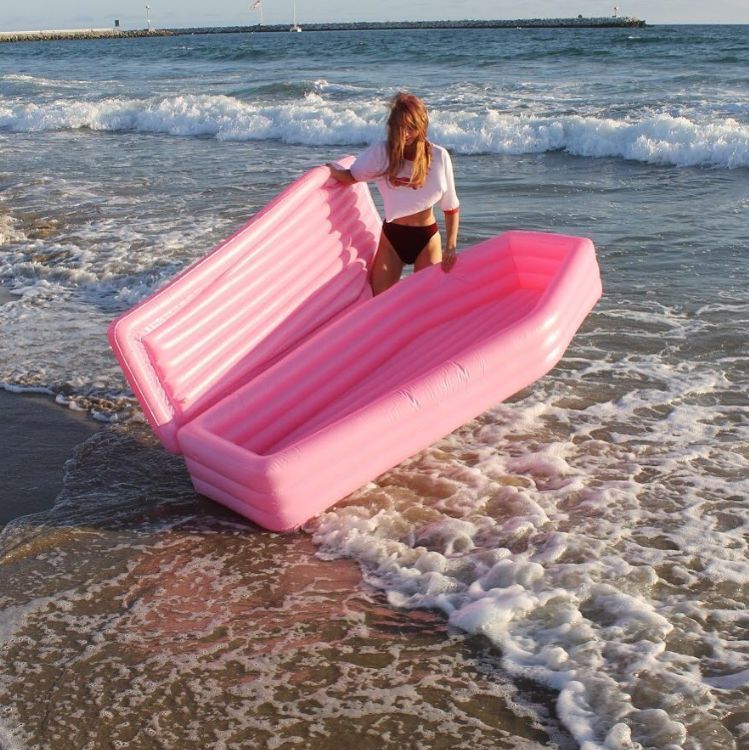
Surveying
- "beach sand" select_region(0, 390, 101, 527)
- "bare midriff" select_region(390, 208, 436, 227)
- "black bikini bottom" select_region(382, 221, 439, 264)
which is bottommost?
"beach sand" select_region(0, 390, 101, 527)

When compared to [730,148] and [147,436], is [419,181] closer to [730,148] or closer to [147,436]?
[147,436]

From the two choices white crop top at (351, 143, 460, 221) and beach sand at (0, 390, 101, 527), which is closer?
beach sand at (0, 390, 101, 527)

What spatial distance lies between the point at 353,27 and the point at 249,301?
71711mm

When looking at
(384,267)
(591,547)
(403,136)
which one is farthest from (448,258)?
(591,547)

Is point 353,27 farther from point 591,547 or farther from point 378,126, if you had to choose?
point 591,547

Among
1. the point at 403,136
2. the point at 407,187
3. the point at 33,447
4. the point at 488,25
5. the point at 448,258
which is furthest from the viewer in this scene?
the point at 488,25

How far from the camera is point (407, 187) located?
14.0 feet

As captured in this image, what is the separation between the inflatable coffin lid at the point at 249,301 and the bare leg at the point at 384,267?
0.20 ft

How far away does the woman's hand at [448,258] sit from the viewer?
436cm

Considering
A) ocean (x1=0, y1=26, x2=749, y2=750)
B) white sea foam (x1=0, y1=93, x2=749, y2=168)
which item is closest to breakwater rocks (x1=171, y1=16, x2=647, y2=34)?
white sea foam (x1=0, y1=93, x2=749, y2=168)

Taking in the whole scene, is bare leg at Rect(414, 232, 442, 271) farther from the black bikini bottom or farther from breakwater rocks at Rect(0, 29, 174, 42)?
breakwater rocks at Rect(0, 29, 174, 42)

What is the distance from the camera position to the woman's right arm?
4445mm

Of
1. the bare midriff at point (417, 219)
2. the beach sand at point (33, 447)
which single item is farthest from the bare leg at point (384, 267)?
the beach sand at point (33, 447)

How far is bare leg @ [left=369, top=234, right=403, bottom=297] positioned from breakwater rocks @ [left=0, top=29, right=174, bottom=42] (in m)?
66.0
